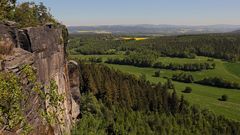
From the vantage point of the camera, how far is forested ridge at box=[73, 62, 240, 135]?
230ft

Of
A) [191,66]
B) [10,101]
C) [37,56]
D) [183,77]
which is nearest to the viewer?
[10,101]

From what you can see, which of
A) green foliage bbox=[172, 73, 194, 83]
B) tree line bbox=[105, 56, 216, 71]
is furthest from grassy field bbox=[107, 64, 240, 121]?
tree line bbox=[105, 56, 216, 71]

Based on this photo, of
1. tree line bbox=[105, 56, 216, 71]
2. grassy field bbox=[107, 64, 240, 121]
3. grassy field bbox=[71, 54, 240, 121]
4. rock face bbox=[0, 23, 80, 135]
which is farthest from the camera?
tree line bbox=[105, 56, 216, 71]

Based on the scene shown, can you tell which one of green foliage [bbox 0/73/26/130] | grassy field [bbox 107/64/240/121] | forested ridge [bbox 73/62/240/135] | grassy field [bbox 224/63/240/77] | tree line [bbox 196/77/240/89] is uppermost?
green foliage [bbox 0/73/26/130]

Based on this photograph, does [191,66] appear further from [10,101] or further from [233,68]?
[10,101]

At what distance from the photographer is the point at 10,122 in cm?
1853

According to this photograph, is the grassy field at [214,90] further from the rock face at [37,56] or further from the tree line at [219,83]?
the rock face at [37,56]

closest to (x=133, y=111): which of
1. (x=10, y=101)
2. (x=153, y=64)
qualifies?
(x=10, y=101)

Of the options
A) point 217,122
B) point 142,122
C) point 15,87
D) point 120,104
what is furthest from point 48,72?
point 217,122

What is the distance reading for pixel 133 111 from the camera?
87.4 m

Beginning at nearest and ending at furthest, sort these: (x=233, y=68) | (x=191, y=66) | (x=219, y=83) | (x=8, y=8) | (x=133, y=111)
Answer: (x=8, y=8)
(x=133, y=111)
(x=219, y=83)
(x=233, y=68)
(x=191, y=66)

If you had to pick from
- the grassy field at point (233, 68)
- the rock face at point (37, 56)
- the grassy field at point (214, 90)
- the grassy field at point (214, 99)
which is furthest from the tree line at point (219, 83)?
the rock face at point (37, 56)

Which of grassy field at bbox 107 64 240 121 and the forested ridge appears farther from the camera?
grassy field at bbox 107 64 240 121

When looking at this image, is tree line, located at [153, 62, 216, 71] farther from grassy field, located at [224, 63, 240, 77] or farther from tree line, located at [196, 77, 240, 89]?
tree line, located at [196, 77, 240, 89]
